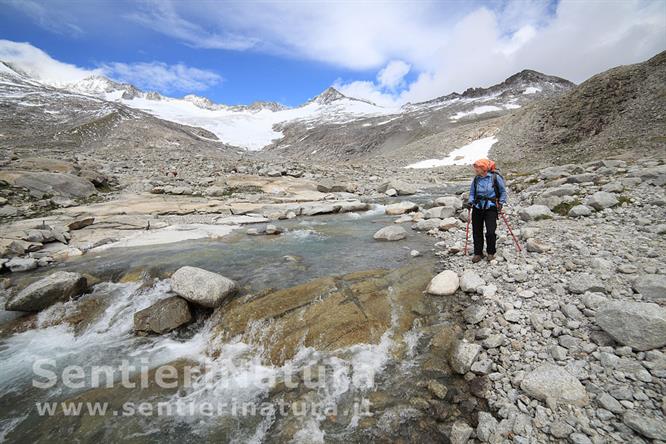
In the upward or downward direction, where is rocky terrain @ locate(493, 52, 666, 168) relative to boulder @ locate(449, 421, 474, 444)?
upward

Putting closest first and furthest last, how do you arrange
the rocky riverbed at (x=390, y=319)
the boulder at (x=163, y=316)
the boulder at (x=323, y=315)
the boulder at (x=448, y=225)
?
the rocky riverbed at (x=390, y=319)
the boulder at (x=323, y=315)
the boulder at (x=163, y=316)
the boulder at (x=448, y=225)

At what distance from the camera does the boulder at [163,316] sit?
6.93 meters

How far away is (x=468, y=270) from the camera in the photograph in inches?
297

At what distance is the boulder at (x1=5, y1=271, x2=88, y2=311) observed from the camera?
301 inches

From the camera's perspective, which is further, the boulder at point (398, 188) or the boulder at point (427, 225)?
the boulder at point (398, 188)

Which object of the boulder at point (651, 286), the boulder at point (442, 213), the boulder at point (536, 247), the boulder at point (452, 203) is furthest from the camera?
the boulder at point (452, 203)

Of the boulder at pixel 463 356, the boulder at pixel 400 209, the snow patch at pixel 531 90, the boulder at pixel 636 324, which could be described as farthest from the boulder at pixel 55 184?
the snow patch at pixel 531 90

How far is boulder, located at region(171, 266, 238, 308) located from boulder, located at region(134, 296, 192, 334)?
25cm

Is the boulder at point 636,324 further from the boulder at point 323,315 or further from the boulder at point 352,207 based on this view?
the boulder at point 352,207

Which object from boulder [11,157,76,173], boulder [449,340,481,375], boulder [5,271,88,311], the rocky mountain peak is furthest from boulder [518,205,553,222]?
the rocky mountain peak

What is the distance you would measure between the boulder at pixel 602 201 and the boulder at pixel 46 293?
15745 millimetres

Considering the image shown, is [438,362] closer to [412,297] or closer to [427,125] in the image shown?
[412,297]

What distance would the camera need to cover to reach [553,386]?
13.2 feet

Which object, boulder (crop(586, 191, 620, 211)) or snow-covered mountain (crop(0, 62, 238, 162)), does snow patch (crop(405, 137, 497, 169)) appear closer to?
snow-covered mountain (crop(0, 62, 238, 162))
